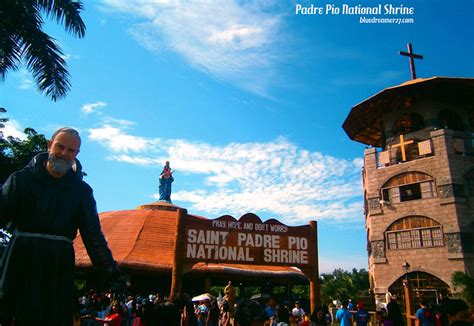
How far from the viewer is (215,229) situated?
15750 mm

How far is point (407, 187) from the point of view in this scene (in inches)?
983

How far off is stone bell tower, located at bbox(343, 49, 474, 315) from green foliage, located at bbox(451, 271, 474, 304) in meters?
1.36

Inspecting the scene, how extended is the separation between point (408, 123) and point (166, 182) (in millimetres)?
22032

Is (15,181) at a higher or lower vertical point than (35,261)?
higher

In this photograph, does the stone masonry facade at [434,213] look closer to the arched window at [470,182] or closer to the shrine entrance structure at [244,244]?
the arched window at [470,182]

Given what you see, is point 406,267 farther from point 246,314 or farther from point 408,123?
point 246,314

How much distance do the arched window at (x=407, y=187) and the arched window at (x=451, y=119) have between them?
4880mm

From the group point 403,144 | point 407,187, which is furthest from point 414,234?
point 403,144

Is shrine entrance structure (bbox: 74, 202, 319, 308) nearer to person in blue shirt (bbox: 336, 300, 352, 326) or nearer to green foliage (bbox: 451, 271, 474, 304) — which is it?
person in blue shirt (bbox: 336, 300, 352, 326)

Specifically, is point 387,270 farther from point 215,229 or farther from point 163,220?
point 163,220

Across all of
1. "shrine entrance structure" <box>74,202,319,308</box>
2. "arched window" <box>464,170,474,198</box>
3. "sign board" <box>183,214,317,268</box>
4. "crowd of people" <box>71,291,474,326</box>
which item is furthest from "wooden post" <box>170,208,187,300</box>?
"arched window" <box>464,170,474,198</box>

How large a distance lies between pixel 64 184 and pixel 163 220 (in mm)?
27991

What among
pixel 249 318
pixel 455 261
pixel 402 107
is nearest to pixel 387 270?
pixel 455 261

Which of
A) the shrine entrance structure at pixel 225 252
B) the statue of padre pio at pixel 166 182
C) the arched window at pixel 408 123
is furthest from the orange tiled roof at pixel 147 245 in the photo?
the arched window at pixel 408 123
